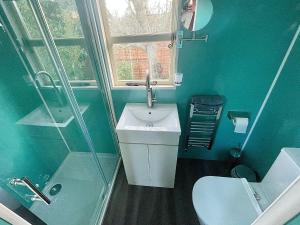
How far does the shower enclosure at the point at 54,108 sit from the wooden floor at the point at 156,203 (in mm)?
164

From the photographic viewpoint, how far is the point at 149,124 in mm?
1534

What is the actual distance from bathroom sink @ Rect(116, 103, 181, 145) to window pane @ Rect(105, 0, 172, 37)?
0.68 m

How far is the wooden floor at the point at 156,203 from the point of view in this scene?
4.73 feet

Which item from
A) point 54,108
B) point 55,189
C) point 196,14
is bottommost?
point 55,189

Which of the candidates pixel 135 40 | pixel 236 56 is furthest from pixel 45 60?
pixel 236 56

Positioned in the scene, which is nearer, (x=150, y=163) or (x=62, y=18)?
(x=62, y=18)

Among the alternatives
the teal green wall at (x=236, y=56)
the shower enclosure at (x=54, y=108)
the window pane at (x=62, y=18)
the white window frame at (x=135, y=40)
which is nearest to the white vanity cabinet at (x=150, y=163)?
the shower enclosure at (x=54, y=108)

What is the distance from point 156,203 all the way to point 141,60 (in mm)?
1419

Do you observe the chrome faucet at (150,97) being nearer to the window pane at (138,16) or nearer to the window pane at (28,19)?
the window pane at (138,16)

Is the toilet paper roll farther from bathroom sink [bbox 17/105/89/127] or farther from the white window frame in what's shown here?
bathroom sink [bbox 17/105/89/127]

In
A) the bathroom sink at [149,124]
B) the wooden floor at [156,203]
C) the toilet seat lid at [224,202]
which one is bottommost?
the wooden floor at [156,203]

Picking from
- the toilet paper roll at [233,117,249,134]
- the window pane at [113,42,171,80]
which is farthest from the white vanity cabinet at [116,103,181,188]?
the toilet paper roll at [233,117,249,134]

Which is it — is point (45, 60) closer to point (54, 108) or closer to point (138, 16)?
point (54, 108)

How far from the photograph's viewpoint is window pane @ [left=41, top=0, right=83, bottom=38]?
3.35 feet
